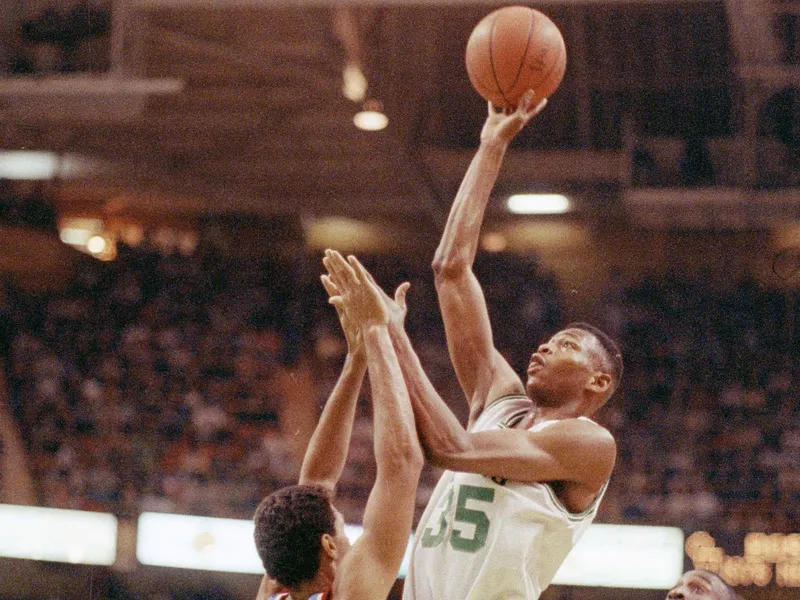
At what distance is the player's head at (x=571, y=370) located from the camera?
3045 millimetres

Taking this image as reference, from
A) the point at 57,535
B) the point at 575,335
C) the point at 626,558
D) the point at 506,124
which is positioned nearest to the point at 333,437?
the point at 575,335

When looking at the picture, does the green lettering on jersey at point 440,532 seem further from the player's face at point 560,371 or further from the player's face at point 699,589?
the player's face at point 699,589

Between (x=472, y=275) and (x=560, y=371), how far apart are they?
37 centimetres

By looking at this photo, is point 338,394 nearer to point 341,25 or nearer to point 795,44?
point 341,25

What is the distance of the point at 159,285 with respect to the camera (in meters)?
13.0

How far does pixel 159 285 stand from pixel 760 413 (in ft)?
22.4

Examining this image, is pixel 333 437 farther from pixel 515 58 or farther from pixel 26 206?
pixel 26 206

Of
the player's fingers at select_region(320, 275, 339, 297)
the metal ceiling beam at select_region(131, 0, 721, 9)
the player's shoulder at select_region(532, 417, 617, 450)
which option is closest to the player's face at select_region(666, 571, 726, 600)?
the player's shoulder at select_region(532, 417, 617, 450)

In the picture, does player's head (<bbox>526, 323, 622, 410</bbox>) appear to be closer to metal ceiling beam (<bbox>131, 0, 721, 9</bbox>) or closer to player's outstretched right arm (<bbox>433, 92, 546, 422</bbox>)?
player's outstretched right arm (<bbox>433, 92, 546, 422</bbox>)

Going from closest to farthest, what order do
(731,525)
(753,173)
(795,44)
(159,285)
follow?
1. (731,525)
2. (795,44)
3. (753,173)
4. (159,285)

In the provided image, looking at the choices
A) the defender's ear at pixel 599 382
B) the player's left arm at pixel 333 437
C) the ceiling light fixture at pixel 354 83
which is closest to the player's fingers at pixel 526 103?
the defender's ear at pixel 599 382

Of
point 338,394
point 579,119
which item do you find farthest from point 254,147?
point 338,394

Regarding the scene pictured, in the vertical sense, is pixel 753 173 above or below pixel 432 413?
above

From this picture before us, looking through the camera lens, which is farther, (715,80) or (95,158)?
(95,158)
